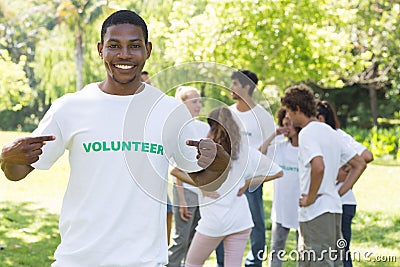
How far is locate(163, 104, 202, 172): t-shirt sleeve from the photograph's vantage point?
9.48ft

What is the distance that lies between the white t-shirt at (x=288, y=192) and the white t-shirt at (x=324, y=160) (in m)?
0.83

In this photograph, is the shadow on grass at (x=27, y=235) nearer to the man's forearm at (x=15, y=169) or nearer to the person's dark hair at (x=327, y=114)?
the person's dark hair at (x=327, y=114)

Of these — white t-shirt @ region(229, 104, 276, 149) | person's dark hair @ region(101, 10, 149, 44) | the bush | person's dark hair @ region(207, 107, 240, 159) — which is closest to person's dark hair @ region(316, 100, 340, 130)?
white t-shirt @ region(229, 104, 276, 149)

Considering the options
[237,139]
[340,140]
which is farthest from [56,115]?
[340,140]

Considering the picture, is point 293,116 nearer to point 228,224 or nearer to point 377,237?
point 228,224

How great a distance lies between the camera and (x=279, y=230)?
614 centimetres

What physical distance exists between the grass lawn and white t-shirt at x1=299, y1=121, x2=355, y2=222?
6.60 feet

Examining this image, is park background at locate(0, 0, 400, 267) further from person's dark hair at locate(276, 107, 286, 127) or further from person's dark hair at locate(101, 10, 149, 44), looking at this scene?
person's dark hair at locate(276, 107, 286, 127)

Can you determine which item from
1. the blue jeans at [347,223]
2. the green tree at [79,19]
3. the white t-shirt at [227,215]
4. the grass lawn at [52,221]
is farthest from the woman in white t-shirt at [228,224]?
the green tree at [79,19]

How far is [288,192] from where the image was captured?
241 inches

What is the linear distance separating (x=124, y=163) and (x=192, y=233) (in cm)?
408

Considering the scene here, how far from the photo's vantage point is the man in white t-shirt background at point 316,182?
5.05m

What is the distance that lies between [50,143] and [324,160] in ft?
9.37

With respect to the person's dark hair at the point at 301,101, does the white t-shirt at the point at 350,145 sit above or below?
below
